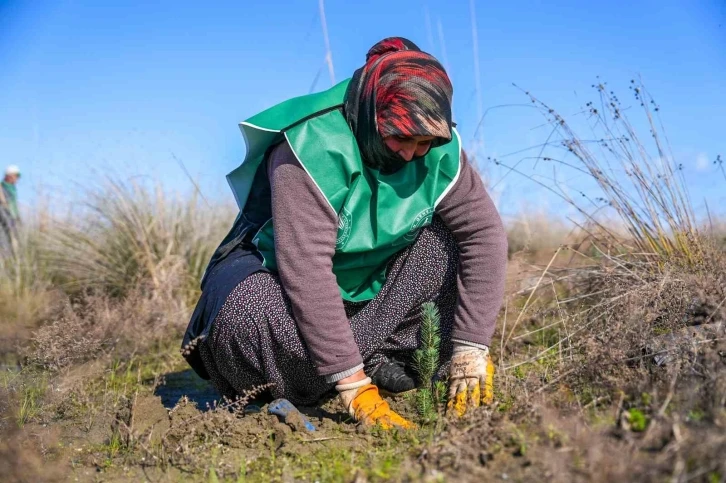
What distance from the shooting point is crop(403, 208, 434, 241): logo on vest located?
8.32ft

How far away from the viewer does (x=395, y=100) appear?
7.32 feet

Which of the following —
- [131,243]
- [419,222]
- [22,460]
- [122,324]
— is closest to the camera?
[22,460]

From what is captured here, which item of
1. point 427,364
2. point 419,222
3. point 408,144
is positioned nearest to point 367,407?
point 427,364

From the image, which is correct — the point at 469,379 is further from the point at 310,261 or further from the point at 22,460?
the point at 22,460

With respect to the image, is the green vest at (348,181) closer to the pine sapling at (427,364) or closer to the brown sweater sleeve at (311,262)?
the brown sweater sleeve at (311,262)

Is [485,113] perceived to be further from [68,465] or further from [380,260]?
[68,465]

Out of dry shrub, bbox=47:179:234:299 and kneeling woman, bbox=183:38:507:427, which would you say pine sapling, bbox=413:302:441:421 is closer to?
kneeling woman, bbox=183:38:507:427

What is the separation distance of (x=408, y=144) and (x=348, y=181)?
0.81 ft

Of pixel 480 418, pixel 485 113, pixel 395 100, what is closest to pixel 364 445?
pixel 480 418

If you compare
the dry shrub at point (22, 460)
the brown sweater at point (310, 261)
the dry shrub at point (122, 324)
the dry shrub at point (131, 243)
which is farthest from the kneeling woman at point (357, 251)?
the dry shrub at point (131, 243)

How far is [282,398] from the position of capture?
2578 millimetres

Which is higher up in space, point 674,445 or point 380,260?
point 380,260

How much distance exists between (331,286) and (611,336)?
3.25 feet

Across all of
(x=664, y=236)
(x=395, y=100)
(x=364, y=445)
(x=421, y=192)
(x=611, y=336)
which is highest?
(x=395, y=100)
